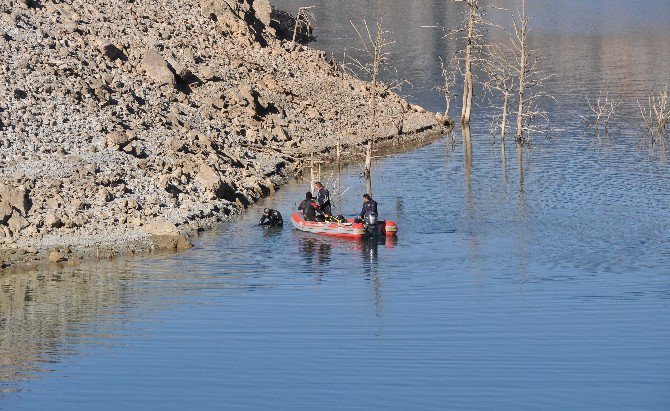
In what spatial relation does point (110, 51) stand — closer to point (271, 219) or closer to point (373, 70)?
point (373, 70)

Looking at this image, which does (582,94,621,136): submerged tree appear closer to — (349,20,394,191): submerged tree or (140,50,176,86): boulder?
(349,20,394,191): submerged tree

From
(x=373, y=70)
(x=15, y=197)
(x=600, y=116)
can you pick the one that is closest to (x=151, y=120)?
(x=373, y=70)

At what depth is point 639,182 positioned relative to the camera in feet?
156

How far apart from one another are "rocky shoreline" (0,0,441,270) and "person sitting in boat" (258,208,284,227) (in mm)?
1780

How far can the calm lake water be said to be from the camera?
77.1ft

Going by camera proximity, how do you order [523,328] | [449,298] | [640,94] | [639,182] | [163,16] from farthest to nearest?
[640,94]
[163,16]
[639,182]
[449,298]
[523,328]

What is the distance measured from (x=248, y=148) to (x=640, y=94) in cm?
3257

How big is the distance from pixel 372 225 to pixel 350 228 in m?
0.76

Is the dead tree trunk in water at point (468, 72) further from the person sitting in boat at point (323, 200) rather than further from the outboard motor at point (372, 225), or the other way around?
the outboard motor at point (372, 225)

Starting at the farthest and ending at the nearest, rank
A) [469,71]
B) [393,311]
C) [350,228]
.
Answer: [469,71], [350,228], [393,311]

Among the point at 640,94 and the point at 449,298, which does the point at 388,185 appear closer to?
the point at 449,298

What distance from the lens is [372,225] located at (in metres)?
37.3

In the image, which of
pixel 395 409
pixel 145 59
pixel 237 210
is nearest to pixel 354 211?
pixel 237 210

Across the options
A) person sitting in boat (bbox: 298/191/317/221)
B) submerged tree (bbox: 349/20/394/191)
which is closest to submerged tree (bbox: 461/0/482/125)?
submerged tree (bbox: 349/20/394/191)
